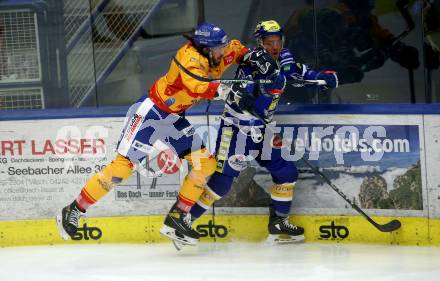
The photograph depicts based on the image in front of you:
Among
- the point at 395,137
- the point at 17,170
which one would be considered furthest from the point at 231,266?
the point at 17,170

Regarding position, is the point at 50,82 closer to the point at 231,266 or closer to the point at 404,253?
the point at 231,266

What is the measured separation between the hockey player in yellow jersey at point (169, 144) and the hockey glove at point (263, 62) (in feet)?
0.40

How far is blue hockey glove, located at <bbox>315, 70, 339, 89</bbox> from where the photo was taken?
20.3 feet

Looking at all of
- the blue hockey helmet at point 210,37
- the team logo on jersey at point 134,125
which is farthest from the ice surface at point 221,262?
the blue hockey helmet at point 210,37

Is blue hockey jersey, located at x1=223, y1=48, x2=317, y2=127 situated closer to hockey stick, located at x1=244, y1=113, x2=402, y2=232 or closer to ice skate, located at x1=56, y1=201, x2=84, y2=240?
hockey stick, located at x1=244, y1=113, x2=402, y2=232

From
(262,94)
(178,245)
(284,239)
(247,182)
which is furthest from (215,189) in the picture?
(262,94)

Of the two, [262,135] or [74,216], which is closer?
[74,216]

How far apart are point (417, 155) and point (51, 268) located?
2.40 metres

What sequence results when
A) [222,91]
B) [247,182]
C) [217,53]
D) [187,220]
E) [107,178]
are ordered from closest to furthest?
[222,91] < [217,53] < [107,178] < [187,220] < [247,182]

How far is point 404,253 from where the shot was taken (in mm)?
5992

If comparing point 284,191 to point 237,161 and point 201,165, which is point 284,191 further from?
point 201,165

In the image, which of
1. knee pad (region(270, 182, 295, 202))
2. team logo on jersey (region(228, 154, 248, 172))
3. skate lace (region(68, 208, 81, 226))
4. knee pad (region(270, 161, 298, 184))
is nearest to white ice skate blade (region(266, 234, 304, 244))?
knee pad (region(270, 182, 295, 202))

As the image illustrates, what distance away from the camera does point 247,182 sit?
6.55m

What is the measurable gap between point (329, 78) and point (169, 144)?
1.10 meters
